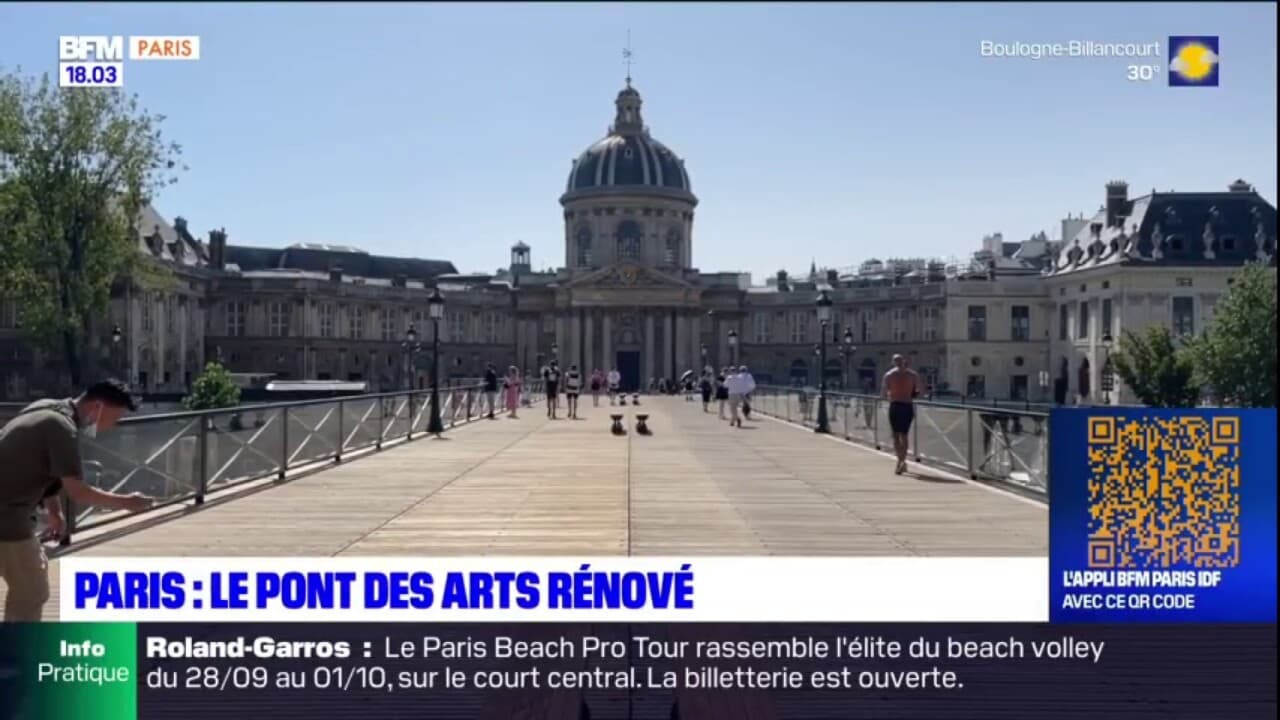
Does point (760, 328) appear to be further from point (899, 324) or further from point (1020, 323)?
point (1020, 323)

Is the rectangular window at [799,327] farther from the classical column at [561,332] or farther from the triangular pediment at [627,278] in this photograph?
the classical column at [561,332]

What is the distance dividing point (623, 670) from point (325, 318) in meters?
97.9

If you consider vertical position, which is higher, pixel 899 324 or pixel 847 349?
pixel 899 324

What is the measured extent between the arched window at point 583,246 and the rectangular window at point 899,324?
2967 cm

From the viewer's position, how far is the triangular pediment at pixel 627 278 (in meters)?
109

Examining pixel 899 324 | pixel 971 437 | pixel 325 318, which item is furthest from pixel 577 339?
pixel 971 437

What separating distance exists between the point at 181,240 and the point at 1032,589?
92.2 meters

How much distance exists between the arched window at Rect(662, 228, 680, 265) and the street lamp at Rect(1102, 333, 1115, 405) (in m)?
45.5

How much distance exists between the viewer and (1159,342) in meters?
66.2

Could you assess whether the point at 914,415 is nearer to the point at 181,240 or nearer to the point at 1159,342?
the point at 1159,342

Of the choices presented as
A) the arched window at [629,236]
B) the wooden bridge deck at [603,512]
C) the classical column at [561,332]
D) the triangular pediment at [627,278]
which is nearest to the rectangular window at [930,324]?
the triangular pediment at [627,278]

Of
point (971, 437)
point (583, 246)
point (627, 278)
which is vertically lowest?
point (971, 437)

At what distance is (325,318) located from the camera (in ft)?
334

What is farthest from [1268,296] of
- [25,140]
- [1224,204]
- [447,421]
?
[25,140]
